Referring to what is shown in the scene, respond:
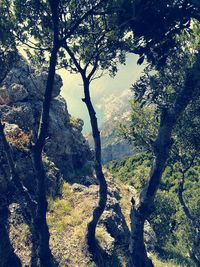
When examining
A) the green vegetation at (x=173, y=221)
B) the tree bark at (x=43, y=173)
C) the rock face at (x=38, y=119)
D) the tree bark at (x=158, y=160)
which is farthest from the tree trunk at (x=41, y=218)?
the rock face at (x=38, y=119)

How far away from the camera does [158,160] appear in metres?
18.3

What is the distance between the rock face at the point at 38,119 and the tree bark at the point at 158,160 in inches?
680

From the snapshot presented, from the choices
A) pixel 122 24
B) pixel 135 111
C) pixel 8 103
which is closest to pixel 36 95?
pixel 8 103

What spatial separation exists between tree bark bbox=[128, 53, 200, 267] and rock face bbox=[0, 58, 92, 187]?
680 inches

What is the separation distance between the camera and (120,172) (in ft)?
285

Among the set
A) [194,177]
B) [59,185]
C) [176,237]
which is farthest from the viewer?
[194,177]

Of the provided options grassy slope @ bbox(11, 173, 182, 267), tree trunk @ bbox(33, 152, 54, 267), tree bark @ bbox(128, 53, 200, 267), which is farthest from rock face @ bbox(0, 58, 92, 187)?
tree bark @ bbox(128, 53, 200, 267)

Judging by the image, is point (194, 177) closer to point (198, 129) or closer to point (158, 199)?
point (158, 199)

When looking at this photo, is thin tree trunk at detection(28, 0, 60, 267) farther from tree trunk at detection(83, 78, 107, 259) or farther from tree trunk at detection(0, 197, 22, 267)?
tree trunk at detection(83, 78, 107, 259)

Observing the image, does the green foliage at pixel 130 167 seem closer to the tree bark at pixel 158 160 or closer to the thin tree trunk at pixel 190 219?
the thin tree trunk at pixel 190 219

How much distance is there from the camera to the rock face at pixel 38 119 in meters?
37.8

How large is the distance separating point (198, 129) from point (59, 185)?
14805mm

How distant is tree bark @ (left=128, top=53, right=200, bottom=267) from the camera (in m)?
17.7

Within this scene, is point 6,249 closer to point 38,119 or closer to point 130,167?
point 38,119
